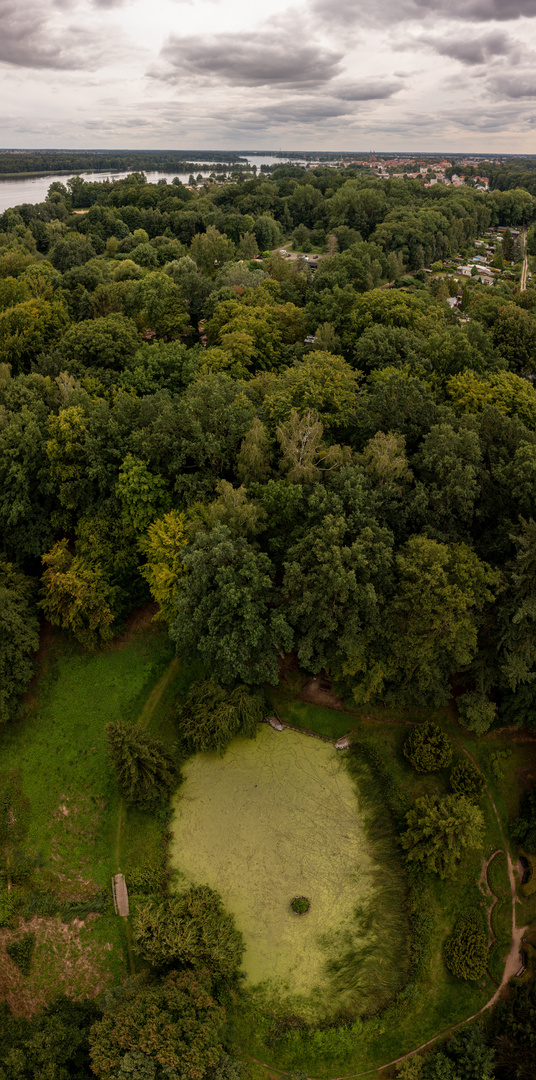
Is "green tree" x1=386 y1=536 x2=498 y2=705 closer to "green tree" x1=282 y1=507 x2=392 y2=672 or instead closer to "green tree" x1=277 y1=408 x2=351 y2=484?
"green tree" x1=282 y1=507 x2=392 y2=672

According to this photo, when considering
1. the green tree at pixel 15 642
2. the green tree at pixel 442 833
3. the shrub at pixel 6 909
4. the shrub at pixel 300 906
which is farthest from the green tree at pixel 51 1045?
the green tree at pixel 442 833

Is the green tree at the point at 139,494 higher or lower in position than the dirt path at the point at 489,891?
higher

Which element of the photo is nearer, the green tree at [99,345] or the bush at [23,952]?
the bush at [23,952]

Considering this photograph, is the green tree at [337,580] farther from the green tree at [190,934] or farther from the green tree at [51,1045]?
the green tree at [51,1045]

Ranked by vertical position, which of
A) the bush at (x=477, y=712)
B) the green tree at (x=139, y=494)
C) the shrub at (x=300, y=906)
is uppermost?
the green tree at (x=139, y=494)

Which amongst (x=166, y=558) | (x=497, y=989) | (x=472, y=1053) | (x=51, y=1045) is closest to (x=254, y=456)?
(x=166, y=558)
